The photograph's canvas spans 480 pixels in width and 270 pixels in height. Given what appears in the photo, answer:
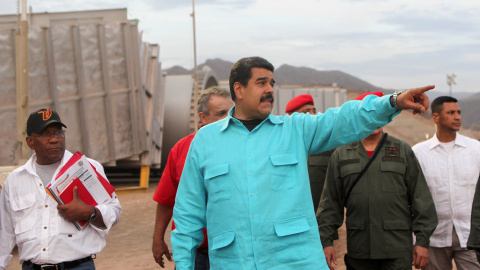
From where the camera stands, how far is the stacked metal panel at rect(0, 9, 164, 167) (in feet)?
51.4

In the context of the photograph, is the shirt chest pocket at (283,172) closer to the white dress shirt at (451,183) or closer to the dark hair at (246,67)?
the dark hair at (246,67)

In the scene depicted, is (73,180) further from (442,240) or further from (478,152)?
(478,152)

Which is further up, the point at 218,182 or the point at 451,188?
the point at 218,182

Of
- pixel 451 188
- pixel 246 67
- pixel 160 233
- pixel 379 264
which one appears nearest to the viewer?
pixel 246 67

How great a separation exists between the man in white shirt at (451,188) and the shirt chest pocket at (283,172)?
8.36 ft

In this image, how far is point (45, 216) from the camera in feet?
14.5

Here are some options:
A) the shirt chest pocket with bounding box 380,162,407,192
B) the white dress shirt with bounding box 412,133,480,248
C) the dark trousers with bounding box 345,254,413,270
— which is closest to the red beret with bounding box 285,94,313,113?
the white dress shirt with bounding box 412,133,480,248

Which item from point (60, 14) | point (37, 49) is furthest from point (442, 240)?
point (60, 14)

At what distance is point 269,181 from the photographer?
345 cm

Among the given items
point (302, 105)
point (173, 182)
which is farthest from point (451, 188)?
point (173, 182)

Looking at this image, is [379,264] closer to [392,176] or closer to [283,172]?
[392,176]

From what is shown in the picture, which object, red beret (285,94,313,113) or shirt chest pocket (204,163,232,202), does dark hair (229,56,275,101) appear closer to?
shirt chest pocket (204,163,232,202)

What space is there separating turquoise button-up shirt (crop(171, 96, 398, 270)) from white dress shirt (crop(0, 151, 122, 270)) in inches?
40.2

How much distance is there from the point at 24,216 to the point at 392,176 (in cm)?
266
